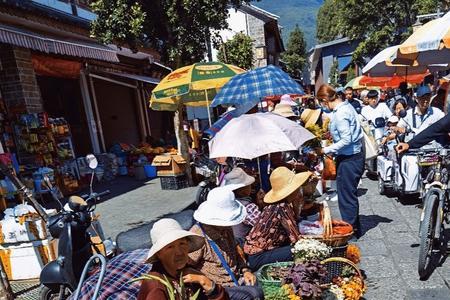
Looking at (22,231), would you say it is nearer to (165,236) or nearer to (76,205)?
(76,205)

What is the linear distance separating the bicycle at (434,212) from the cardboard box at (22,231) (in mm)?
4129

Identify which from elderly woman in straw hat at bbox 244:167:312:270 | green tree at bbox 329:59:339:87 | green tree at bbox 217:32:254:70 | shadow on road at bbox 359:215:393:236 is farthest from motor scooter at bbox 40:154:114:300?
green tree at bbox 329:59:339:87

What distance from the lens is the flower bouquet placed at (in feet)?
9.84

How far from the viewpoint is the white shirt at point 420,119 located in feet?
18.8

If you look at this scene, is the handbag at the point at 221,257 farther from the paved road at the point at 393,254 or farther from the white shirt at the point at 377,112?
the white shirt at the point at 377,112

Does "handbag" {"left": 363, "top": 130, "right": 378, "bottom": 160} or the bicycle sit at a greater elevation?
"handbag" {"left": 363, "top": 130, "right": 378, "bottom": 160}

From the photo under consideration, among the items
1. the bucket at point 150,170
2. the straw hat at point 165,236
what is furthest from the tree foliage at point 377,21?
the straw hat at point 165,236

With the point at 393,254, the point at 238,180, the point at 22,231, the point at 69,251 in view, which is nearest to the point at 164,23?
the point at 238,180

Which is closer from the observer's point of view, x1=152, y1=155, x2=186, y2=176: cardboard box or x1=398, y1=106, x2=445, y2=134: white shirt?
x1=398, y1=106, x2=445, y2=134: white shirt

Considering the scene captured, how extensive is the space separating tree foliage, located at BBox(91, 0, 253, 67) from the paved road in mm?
4229

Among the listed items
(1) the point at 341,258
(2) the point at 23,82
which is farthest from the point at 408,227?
(2) the point at 23,82

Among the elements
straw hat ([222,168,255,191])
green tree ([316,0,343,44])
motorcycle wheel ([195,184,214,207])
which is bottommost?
motorcycle wheel ([195,184,214,207])

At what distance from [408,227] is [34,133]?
7496 mm

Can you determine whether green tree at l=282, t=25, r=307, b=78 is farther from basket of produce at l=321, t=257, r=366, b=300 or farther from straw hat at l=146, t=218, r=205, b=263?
straw hat at l=146, t=218, r=205, b=263
